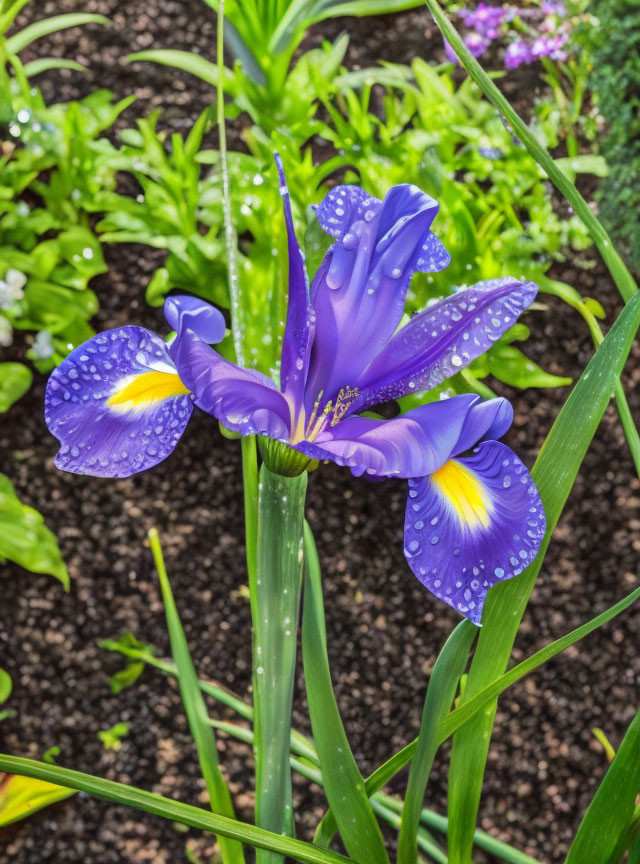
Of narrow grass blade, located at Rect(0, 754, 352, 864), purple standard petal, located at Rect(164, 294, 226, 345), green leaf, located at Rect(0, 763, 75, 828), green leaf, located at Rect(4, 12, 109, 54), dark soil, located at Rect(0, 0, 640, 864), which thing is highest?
green leaf, located at Rect(4, 12, 109, 54)

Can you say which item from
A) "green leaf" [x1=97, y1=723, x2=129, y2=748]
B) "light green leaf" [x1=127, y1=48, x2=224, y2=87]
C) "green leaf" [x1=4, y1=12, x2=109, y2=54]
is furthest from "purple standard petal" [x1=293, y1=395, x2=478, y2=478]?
"green leaf" [x1=4, y1=12, x2=109, y2=54]

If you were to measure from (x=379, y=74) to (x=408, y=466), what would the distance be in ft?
2.94

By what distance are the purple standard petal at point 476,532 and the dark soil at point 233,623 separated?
59 cm

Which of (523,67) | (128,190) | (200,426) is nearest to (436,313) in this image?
(200,426)

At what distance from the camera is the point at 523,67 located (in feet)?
4.35

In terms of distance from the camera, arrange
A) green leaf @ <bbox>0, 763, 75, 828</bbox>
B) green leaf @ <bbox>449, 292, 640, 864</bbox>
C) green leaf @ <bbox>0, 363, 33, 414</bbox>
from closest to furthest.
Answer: green leaf @ <bbox>449, 292, 640, 864</bbox> → green leaf @ <bbox>0, 763, 75, 828</bbox> → green leaf @ <bbox>0, 363, 33, 414</bbox>

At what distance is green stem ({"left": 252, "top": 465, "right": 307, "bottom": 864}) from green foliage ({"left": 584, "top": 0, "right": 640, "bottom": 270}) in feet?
2.81

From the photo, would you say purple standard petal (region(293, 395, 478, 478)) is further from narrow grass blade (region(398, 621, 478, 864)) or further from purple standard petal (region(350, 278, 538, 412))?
narrow grass blade (region(398, 621, 478, 864))

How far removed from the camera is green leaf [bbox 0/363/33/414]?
1.15 m

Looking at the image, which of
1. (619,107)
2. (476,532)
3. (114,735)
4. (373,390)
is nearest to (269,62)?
(619,107)

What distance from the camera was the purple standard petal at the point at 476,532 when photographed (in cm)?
61

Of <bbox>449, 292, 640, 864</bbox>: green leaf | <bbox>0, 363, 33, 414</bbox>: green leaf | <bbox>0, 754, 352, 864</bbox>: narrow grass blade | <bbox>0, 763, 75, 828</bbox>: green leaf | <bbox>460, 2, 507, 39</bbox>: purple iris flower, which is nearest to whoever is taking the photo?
<bbox>0, 754, 352, 864</bbox>: narrow grass blade

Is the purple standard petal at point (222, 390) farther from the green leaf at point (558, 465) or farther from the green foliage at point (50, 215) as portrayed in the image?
the green foliage at point (50, 215)

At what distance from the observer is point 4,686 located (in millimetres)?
1128
